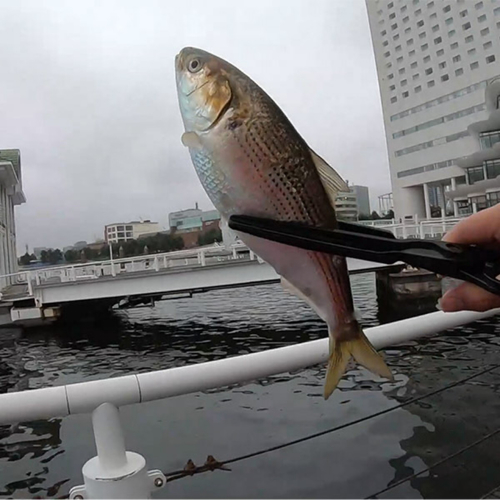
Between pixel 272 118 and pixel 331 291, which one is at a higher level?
pixel 272 118

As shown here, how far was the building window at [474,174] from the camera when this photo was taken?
3722cm

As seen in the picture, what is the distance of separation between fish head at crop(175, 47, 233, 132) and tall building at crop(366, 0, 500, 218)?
1689 inches

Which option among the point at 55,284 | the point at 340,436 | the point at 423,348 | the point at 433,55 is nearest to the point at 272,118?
the point at 340,436

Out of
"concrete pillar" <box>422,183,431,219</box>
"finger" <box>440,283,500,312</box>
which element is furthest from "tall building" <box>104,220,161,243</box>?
"concrete pillar" <box>422,183,431,219</box>

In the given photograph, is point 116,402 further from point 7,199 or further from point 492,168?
point 492,168

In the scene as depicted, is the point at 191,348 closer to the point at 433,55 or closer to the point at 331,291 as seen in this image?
the point at 331,291

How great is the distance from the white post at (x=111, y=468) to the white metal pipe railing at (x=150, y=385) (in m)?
0.04

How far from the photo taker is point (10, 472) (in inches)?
209

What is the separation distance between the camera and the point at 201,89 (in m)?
0.58

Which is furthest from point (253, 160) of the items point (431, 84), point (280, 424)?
point (431, 84)

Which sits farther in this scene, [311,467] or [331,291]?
[311,467]

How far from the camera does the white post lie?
125 cm

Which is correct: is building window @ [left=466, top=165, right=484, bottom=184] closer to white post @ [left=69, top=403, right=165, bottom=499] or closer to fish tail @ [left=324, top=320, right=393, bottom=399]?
white post @ [left=69, top=403, right=165, bottom=499]

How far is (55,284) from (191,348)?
5.46m
